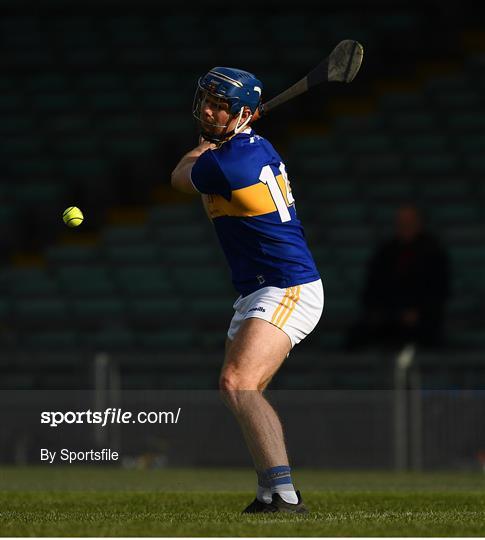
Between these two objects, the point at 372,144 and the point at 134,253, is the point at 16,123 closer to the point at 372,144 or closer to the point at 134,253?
the point at 134,253

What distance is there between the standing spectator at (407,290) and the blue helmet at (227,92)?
5.57 meters

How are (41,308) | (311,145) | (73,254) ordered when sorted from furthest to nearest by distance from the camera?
1. (311,145)
2. (73,254)
3. (41,308)

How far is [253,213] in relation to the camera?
20.6 feet

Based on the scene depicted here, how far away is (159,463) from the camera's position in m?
10.8

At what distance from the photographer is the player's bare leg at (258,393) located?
6039 millimetres

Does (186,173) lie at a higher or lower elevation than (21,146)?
lower

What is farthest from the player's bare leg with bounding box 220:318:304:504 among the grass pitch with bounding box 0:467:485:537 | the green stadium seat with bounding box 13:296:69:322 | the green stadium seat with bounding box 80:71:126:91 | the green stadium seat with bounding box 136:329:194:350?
the green stadium seat with bounding box 80:71:126:91

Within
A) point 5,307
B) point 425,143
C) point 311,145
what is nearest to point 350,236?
point 425,143

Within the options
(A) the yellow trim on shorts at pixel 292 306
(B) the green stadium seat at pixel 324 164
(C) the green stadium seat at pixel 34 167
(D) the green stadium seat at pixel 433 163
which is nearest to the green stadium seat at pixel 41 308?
(C) the green stadium seat at pixel 34 167

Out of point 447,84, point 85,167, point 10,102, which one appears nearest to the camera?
point 447,84

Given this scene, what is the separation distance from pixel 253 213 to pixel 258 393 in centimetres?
78

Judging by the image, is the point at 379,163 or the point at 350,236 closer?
the point at 350,236

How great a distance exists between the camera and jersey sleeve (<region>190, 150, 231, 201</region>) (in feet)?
20.3
